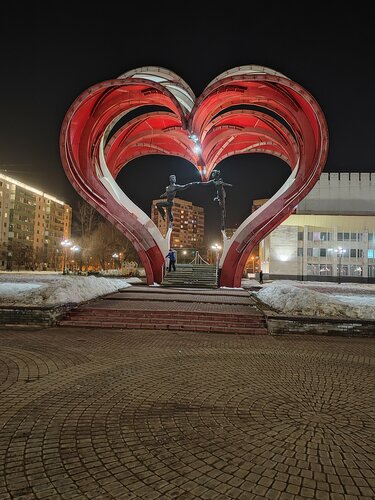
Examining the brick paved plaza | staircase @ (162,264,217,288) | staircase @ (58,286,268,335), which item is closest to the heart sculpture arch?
staircase @ (162,264,217,288)

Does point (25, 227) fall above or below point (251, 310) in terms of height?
above

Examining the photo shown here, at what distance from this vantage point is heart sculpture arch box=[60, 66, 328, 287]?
1959 centimetres

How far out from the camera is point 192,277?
905 inches

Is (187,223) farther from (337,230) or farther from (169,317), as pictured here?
(169,317)

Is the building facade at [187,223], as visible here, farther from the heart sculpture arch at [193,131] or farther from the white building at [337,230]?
the heart sculpture arch at [193,131]

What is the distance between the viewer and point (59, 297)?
38.7 feet

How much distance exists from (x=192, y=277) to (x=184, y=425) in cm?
1893

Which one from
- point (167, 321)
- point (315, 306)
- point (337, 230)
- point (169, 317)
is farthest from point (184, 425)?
Result: point (337, 230)

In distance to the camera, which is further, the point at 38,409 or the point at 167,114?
the point at 167,114

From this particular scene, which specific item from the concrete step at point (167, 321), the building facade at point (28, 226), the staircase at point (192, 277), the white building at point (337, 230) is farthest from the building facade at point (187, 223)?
the concrete step at point (167, 321)

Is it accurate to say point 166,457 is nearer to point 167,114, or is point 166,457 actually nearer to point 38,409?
point 38,409

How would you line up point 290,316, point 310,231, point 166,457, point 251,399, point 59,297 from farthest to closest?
point 310,231
point 59,297
point 290,316
point 251,399
point 166,457

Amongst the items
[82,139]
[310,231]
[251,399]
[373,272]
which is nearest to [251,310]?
[251,399]

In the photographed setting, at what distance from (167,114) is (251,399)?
77.3 feet
